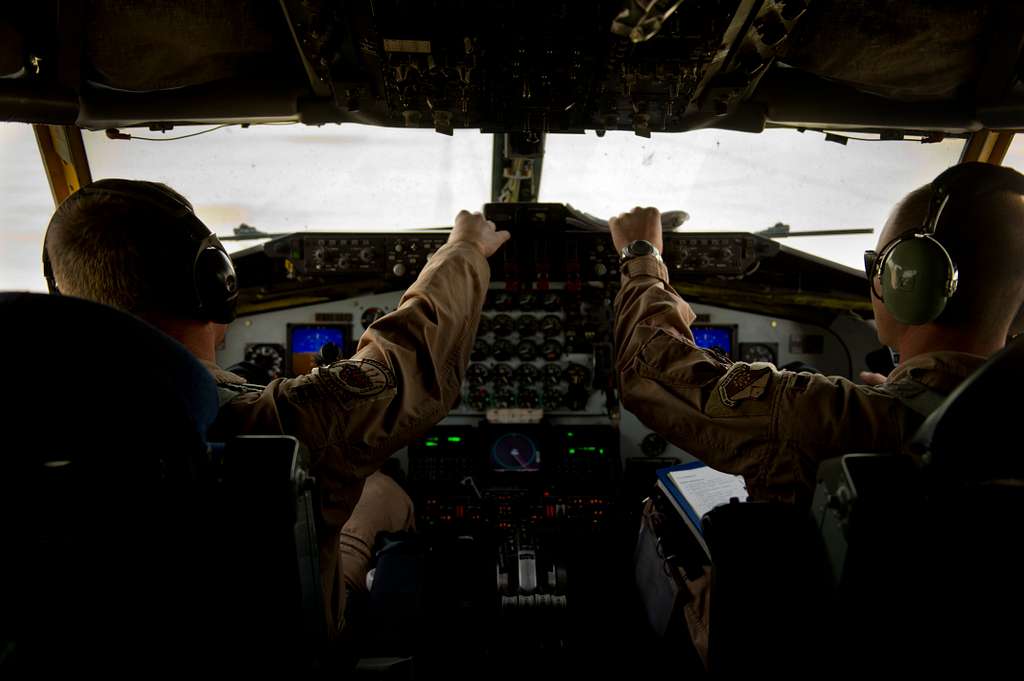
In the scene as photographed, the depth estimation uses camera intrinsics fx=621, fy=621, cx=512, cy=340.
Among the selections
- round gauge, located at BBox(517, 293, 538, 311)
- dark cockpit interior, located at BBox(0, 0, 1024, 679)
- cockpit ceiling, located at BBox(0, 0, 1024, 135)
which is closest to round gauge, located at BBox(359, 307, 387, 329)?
dark cockpit interior, located at BBox(0, 0, 1024, 679)

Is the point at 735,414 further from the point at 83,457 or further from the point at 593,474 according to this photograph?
the point at 593,474

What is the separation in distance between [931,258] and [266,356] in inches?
101

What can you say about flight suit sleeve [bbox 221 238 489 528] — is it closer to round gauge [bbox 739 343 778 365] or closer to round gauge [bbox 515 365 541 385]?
round gauge [bbox 515 365 541 385]

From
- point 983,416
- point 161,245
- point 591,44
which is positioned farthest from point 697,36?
point 161,245

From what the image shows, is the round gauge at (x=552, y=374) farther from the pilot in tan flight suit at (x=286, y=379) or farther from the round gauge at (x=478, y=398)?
the pilot in tan flight suit at (x=286, y=379)

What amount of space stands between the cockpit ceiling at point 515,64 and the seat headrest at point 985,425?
0.84m

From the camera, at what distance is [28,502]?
0.71m

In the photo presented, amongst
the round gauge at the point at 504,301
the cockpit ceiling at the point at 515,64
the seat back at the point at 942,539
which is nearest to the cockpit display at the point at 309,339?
the round gauge at the point at 504,301

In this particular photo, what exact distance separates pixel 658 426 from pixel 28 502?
3.38ft

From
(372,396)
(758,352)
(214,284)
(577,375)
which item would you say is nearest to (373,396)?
(372,396)

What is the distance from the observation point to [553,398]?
8.97ft

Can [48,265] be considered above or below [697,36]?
below

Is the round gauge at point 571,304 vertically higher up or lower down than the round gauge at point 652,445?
higher up

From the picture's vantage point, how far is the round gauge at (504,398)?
2.72m
